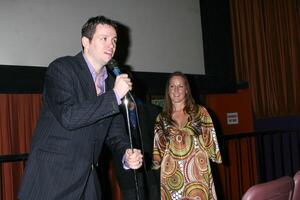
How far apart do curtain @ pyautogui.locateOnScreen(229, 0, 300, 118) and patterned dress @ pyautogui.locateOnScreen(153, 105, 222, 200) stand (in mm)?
2560

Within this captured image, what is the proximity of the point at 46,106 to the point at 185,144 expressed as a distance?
56.4 inches

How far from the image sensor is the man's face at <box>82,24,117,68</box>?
1.89 metres

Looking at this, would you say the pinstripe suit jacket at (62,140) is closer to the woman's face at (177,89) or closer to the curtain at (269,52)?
the woman's face at (177,89)

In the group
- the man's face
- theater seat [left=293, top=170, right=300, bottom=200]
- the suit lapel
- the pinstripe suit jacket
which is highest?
the man's face

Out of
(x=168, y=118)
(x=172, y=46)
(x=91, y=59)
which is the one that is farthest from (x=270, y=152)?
(x=91, y=59)

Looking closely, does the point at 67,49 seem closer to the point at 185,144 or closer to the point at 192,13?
the point at 185,144

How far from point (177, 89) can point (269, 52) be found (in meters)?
2.64

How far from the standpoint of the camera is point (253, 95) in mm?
5445

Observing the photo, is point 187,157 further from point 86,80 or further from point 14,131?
point 14,131

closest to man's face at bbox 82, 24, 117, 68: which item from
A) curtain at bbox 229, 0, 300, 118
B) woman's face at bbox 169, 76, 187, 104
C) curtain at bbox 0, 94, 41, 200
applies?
woman's face at bbox 169, 76, 187, 104

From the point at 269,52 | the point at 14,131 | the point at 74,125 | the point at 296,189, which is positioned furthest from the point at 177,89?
the point at 269,52

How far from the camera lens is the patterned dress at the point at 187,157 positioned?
299 centimetres

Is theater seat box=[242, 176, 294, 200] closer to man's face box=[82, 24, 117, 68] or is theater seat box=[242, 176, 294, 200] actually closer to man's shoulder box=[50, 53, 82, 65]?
man's face box=[82, 24, 117, 68]

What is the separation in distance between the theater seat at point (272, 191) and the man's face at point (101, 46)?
0.90 metres
